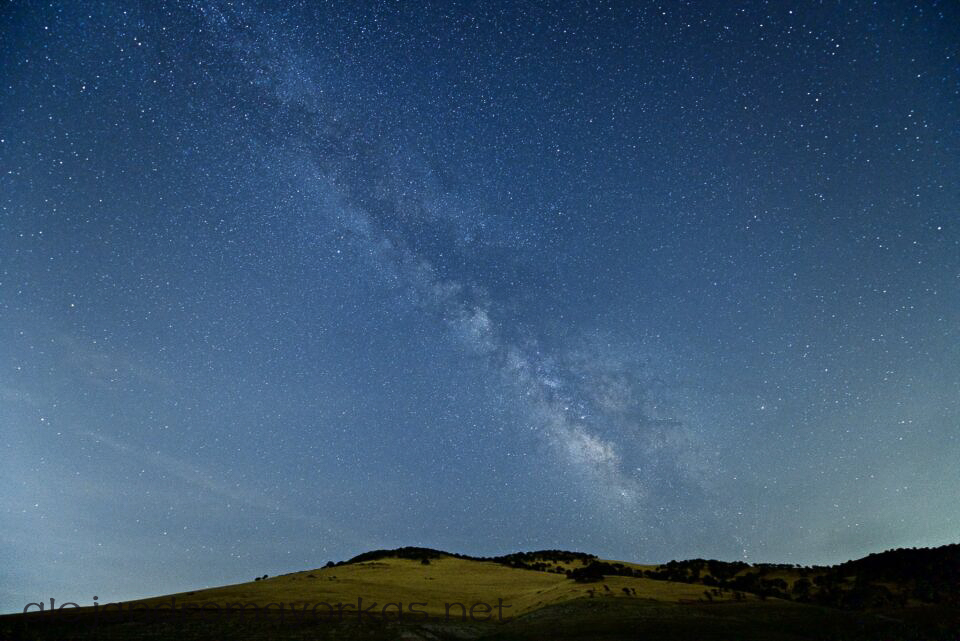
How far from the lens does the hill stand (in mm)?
23484

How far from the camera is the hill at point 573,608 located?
77.0 ft

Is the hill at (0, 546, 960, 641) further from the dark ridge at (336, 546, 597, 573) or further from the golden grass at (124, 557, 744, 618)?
the dark ridge at (336, 546, 597, 573)

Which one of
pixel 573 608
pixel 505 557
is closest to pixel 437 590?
pixel 573 608

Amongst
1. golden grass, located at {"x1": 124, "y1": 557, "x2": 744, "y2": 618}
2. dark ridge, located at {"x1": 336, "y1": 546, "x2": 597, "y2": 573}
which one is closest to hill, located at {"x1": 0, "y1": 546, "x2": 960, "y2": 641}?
golden grass, located at {"x1": 124, "y1": 557, "x2": 744, "y2": 618}

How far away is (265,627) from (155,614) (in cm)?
639

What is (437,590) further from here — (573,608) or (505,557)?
(505,557)

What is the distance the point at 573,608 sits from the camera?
28.3 metres

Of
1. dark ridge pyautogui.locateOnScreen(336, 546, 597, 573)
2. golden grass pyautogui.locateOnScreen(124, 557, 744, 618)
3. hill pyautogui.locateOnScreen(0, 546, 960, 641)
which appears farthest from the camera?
dark ridge pyautogui.locateOnScreen(336, 546, 597, 573)

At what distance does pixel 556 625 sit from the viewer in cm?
2514

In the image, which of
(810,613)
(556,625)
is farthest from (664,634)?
(810,613)

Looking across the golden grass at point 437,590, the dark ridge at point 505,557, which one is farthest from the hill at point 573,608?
the dark ridge at point 505,557

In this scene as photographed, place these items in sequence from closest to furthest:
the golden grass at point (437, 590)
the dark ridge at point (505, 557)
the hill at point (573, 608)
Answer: the hill at point (573, 608), the golden grass at point (437, 590), the dark ridge at point (505, 557)

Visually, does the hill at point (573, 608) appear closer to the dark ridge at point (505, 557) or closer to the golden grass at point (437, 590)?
the golden grass at point (437, 590)

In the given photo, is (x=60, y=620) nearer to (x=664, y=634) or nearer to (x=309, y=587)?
(x=309, y=587)
